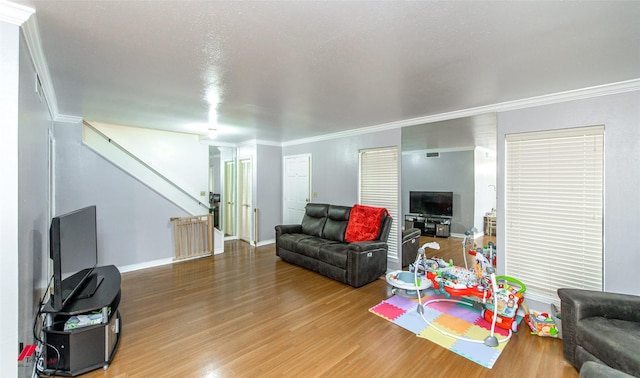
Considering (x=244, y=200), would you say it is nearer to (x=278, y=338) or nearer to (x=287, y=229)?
(x=287, y=229)

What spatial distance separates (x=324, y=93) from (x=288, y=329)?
8.28ft

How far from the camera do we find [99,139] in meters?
4.39

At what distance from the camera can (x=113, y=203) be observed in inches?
168

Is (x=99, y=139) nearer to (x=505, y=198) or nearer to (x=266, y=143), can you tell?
(x=266, y=143)

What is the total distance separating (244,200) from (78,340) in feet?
15.1

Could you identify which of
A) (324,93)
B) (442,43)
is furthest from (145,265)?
(442,43)

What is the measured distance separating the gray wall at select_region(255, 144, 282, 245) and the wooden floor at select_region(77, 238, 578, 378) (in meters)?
2.36

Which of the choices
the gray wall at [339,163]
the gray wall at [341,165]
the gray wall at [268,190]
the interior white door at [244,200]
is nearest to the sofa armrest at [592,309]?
the gray wall at [341,165]

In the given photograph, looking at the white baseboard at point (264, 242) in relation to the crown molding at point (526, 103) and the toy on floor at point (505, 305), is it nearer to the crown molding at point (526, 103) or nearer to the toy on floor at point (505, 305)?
the crown molding at point (526, 103)

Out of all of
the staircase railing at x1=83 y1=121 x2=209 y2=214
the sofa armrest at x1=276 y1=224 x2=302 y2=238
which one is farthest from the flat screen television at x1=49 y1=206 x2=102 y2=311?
the sofa armrest at x1=276 y1=224 x2=302 y2=238

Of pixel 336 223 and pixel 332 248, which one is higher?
pixel 336 223

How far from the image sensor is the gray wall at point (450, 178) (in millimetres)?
7090

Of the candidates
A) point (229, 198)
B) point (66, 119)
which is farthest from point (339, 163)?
point (66, 119)

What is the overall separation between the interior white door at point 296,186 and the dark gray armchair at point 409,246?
2249mm
